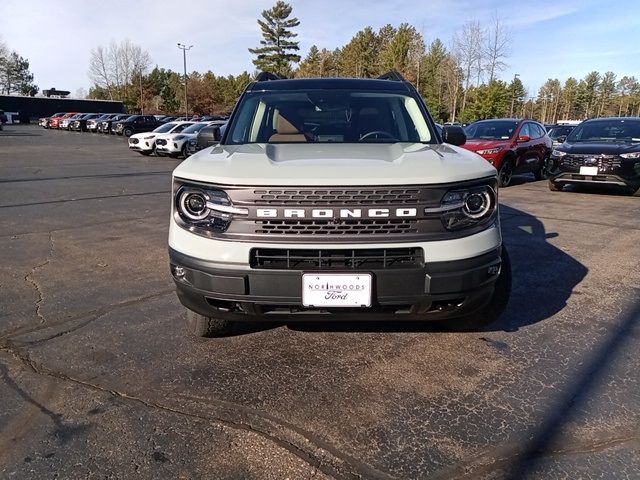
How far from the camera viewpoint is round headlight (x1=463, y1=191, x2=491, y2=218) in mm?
2744

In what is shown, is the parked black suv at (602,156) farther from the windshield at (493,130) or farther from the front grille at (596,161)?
the windshield at (493,130)

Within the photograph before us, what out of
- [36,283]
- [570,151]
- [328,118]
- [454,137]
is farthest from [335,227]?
[570,151]

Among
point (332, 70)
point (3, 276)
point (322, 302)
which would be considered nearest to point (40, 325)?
point (3, 276)

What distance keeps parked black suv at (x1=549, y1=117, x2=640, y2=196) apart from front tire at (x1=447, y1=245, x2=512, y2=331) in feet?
25.6

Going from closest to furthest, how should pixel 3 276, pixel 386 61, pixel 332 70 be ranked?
pixel 3 276 → pixel 386 61 → pixel 332 70

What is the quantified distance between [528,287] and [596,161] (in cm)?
668

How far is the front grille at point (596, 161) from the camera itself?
9516 mm

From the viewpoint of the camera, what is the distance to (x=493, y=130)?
40.1 feet

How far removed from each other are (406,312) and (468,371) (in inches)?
24.1

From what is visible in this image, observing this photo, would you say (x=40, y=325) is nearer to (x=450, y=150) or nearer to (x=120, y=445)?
(x=120, y=445)

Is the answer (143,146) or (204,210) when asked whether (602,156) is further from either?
(143,146)

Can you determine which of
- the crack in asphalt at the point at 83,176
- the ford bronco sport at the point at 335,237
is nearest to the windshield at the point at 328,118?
the ford bronco sport at the point at 335,237

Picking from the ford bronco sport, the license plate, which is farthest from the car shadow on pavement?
the license plate

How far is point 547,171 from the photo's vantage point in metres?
10.9
